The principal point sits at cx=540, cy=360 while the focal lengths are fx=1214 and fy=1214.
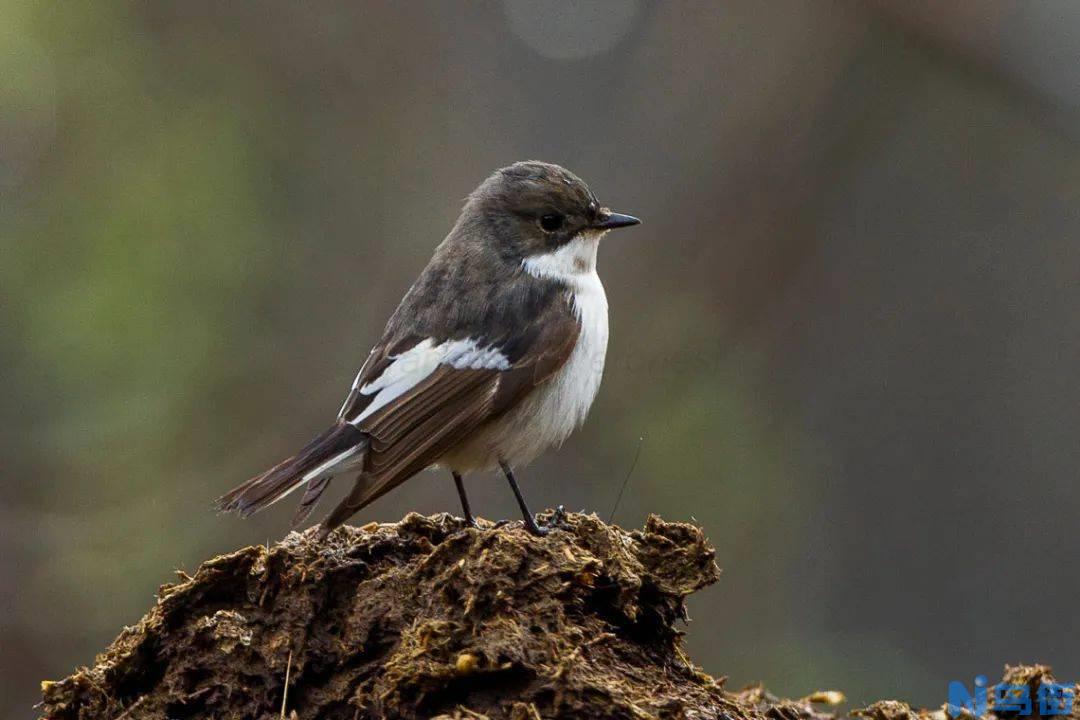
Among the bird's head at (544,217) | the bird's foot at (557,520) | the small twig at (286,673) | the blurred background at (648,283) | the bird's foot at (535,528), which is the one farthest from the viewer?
the blurred background at (648,283)

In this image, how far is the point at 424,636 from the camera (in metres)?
3.47

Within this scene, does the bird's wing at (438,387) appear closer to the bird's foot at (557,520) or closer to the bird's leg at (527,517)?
the bird's leg at (527,517)

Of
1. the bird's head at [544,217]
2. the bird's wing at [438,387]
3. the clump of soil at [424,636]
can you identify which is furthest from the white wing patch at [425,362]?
the clump of soil at [424,636]

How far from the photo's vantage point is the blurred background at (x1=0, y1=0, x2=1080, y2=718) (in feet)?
26.9

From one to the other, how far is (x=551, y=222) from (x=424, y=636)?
289 cm

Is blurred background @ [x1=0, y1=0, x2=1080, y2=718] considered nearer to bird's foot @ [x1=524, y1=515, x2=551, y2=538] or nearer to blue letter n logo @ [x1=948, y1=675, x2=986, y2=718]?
bird's foot @ [x1=524, y1=515, x2=551, y2=538]

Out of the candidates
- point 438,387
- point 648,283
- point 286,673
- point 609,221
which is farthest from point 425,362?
point 648,283

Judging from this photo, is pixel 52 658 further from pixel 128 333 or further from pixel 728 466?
pixel 728 466

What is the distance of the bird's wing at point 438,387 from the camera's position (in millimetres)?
4863

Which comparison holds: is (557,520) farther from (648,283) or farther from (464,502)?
(648,283)

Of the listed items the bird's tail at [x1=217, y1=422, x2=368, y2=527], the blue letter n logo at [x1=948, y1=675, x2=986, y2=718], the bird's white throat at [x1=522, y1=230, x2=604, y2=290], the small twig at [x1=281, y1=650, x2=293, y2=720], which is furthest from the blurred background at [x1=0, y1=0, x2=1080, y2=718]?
the small twig at [x1=281, y1=650, x2=293, y2=720]

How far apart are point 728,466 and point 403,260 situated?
306cm

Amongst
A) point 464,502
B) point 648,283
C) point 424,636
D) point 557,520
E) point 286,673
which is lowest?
point 286,673

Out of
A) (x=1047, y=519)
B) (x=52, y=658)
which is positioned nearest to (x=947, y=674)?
(x=1047, y=519)
